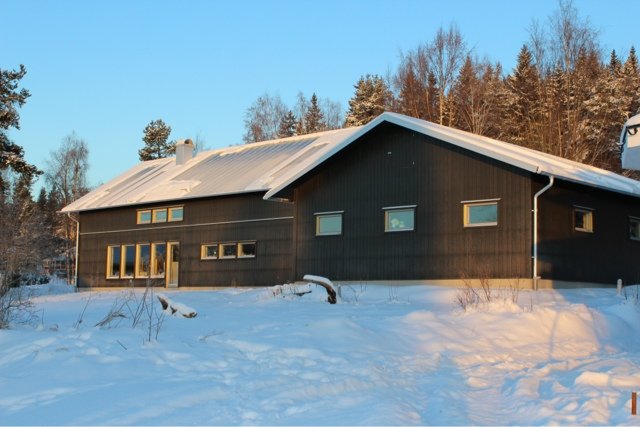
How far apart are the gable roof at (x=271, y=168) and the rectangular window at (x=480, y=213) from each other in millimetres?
1453

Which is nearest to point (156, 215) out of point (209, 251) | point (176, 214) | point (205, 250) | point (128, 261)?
point (176, 214)

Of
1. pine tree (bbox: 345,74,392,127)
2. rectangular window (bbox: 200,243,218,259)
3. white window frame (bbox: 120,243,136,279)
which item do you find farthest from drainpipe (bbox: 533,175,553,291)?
pine tree (bbox: 345,74,392,127)

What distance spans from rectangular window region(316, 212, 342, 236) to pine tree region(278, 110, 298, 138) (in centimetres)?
2923

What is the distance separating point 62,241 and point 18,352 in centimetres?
4456

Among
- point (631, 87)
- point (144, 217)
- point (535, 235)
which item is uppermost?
point (631, 87)

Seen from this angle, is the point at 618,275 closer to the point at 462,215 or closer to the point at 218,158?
the point at 462,215

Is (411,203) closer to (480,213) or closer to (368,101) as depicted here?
(480,213)

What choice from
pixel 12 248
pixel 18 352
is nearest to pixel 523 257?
pixel 12 248

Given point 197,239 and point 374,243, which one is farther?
point 197,239

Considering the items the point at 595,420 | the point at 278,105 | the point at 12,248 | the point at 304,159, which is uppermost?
the point at 278,105

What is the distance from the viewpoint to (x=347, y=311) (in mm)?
12992

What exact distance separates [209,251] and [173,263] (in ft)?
6.45

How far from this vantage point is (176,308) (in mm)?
11398

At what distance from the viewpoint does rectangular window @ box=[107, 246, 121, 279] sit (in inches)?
1152
